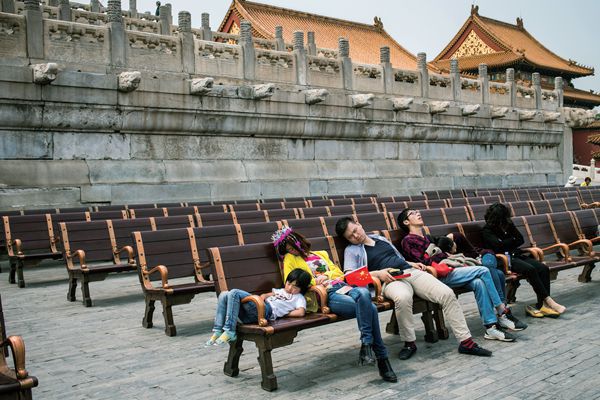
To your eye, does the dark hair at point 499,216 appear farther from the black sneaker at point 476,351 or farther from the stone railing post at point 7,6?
the stone railing post at point 7,6

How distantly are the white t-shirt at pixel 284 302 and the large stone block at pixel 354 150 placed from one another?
14740 millimetres

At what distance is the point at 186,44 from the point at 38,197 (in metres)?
5.66

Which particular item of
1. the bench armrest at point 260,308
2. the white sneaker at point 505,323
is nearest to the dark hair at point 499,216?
the white sneaker at point 505,323

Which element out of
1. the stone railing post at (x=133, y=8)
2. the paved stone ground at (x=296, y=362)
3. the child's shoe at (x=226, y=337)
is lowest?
the paved stone ground at (x=296, y=362)

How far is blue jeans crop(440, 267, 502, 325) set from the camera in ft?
19.8

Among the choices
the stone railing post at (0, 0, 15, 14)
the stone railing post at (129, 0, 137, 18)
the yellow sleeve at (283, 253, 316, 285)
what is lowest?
the yellow sleeve at (283, 253, 316, 285)

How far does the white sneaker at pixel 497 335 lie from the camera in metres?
5.87

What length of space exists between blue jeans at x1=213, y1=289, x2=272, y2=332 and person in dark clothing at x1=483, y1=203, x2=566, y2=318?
10.9ft

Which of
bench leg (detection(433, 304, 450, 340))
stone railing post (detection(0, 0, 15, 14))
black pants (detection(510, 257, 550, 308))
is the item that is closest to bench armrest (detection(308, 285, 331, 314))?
bench leg (detection(433, 304, 450, 340))

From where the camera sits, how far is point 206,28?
82.0 feet

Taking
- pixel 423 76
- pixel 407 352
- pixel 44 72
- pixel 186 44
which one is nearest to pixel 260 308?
pixel 407 352

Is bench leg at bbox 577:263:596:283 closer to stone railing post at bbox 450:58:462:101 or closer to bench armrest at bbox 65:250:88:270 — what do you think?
bench armrest at bbox 65:250:88:270

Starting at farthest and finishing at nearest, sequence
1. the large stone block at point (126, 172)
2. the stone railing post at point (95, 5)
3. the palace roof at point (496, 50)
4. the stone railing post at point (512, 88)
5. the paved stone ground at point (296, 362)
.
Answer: the palace roof at point (496, 50) → the stone railing post at point (512, 88) → the stone railing post at point (95, 5) → the large stone block at point (126, 172) → the paved stone ground at point (296, 362)

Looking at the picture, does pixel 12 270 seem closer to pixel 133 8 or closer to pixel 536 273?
pixel 536 273
